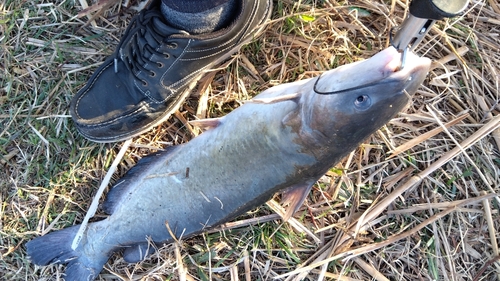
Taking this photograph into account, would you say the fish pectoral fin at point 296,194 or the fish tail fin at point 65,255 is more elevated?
the fish pectoral fin at point 296,194

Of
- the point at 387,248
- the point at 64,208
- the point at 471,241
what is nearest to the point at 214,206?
the point at 64,208

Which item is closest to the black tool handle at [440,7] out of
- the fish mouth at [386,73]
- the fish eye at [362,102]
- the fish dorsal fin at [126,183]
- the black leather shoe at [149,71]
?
the fish mouth at [386,73]

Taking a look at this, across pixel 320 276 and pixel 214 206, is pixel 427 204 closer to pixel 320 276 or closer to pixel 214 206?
pixel 320 276

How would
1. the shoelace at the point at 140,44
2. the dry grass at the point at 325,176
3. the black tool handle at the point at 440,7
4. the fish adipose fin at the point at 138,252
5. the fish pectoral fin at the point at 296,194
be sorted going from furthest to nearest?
the dry grass at the point at 325,176, the fish adipose fin at the point at 138,252, the shoelace at the point at 140,44, the fish pectoral fin at the point at 296,194, the black tool handle at the point at 440,7

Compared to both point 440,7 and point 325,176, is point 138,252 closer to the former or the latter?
point 325,176

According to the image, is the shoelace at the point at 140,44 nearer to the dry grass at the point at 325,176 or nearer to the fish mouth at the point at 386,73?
the dry grass at the point at 325,176

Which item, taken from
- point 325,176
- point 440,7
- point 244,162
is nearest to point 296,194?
point 244,162

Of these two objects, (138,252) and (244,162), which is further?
(138,252)

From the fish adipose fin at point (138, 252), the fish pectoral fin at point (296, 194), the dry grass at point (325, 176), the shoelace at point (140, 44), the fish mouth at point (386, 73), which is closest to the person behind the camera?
the fish mouth at point (386, 73)
